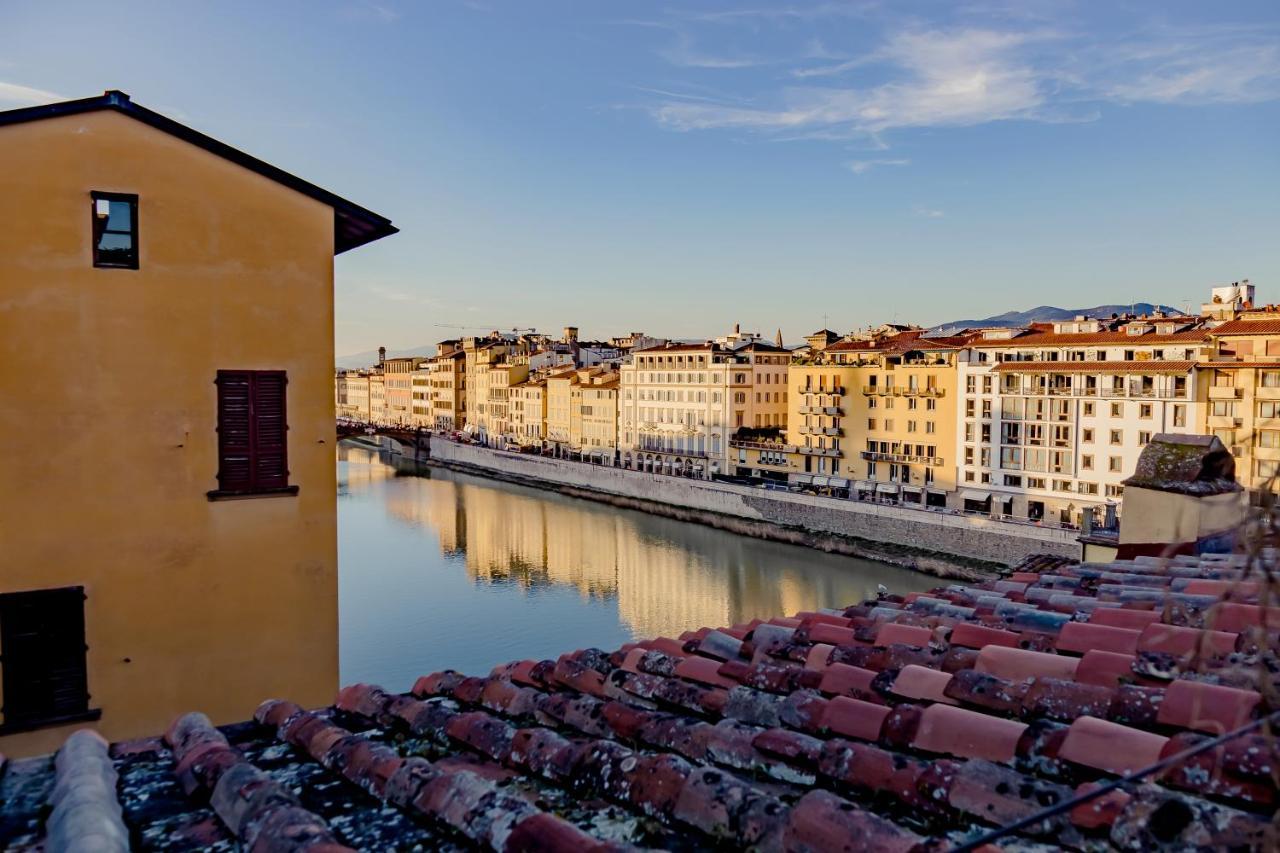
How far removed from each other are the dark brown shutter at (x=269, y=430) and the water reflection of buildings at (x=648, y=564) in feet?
47.6

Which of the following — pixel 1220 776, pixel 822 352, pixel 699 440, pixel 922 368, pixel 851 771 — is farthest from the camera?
pixel 699 440

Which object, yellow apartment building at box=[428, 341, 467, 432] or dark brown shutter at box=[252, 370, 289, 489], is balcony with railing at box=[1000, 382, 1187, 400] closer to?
dark brown shutter at box=[252, 370, 289, 489]

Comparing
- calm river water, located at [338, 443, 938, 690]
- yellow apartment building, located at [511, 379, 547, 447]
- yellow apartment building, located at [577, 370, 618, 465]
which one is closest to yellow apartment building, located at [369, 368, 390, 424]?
yellow apartment building, located at [511, 379, 547, 447]

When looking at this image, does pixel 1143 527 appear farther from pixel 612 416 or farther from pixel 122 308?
pixel 612 416

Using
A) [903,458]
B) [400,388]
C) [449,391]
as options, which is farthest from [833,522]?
[400,388]

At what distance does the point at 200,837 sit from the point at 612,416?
140 feet

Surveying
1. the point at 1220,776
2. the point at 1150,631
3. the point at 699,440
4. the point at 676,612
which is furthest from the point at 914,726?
the point at 699,440

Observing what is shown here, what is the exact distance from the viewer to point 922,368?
31.1 meters

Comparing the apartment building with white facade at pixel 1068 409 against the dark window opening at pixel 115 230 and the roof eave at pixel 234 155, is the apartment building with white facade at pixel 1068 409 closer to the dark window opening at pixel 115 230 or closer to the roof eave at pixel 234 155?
the roof eave at pixel 234 155

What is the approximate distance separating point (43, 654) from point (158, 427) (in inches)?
39.9

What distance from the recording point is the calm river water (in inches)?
664

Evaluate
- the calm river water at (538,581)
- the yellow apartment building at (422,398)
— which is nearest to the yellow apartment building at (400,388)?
the yellow apartment building at (422,398)

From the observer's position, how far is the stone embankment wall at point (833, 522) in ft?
78.6

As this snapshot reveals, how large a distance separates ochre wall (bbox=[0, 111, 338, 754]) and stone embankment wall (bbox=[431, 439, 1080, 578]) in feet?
58.9
